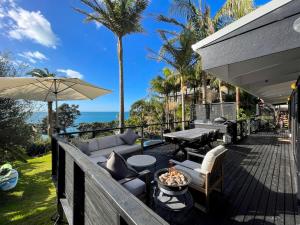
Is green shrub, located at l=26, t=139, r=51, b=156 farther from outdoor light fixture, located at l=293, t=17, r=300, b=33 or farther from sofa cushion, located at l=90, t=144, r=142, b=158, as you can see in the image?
outdoor light fixture, located at l=293, t=17, r=300, b=33

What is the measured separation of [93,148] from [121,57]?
6342mm

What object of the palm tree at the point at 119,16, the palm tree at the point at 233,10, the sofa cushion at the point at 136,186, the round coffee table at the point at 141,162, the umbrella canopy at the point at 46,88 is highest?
Answer: the palm tree at the point at 233,10

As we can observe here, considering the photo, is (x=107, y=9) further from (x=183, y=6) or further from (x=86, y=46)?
(x=86, y=46)

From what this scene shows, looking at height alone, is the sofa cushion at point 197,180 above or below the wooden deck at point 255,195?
above

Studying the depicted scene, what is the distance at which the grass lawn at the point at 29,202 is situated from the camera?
3.64 meters

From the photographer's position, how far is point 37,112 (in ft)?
26.7

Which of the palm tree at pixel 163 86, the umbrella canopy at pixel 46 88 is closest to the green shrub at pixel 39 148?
the umbrella canopy at pixel 46 88

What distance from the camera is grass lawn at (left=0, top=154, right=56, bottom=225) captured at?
3.64 metres

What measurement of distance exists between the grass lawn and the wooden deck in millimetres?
3168

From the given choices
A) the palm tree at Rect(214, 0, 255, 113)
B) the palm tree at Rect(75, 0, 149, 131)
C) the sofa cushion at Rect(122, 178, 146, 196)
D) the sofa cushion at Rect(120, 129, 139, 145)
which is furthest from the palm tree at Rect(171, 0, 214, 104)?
the sofa cushion at Rect(122, 178, 146, 196)

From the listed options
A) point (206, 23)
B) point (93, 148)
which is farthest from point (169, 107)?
point (93, 148)

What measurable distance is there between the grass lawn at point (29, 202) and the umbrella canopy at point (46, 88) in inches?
114

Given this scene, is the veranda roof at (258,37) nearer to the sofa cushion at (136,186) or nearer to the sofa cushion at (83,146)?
the sofa cushion at (136,186)

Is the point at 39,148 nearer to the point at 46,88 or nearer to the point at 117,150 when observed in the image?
the point at 46,88
